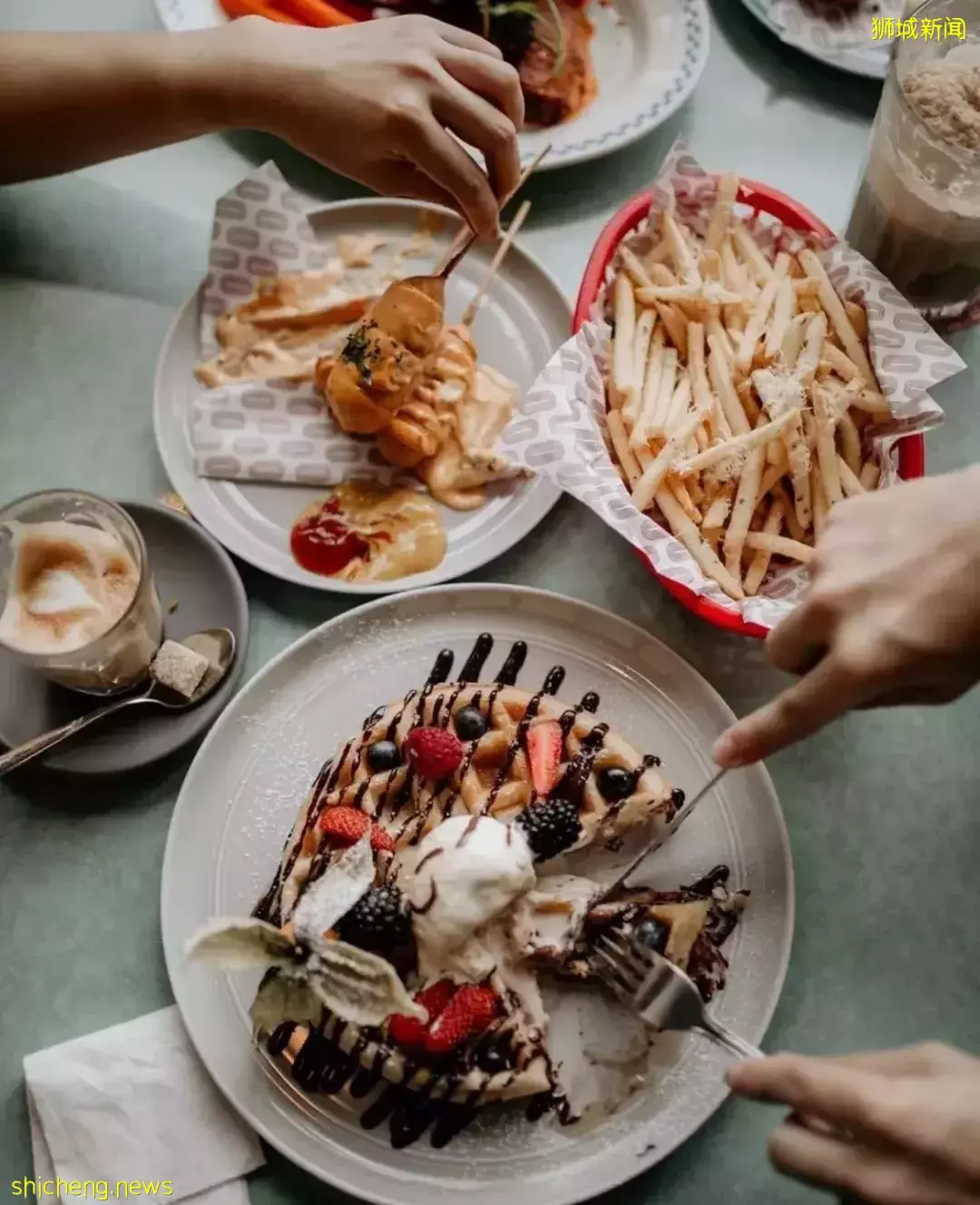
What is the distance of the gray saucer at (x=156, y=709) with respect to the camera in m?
1.69

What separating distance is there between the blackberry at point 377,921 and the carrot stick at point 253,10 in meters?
1.85

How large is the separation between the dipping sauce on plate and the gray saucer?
0.50 ft

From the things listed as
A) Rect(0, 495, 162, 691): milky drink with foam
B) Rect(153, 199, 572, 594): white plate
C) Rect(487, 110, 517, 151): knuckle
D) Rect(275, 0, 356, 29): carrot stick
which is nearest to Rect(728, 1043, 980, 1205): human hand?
Rect(153, 199, 572, 594): white plate

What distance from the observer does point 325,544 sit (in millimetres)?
1861

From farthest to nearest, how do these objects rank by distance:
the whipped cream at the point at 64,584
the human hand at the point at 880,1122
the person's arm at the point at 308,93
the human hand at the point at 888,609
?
the person's arm at the point at 308,93 → the whipped cream at the point at 64,584 → the human hand at the point at 888,609 → the human hand at the point at 880,1122

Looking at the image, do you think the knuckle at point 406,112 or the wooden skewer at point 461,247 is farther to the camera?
the wooden skewer at point 461,247

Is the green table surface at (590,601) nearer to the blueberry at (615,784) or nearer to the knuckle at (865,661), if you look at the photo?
the blueberry at (615,784)

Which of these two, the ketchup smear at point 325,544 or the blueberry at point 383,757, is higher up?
the ketchup smear at point 325,544

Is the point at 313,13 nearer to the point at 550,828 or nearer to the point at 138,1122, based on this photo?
the point at 550,828

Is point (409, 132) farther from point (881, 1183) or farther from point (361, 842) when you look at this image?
point (881, 1183)

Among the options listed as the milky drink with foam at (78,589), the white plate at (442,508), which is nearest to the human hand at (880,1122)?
the white plate at (442,508)

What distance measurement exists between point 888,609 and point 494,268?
44.4 inches

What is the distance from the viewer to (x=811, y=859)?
170cm

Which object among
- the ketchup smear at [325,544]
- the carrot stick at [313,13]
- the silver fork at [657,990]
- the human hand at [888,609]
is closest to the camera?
the human hand at [888,609]
